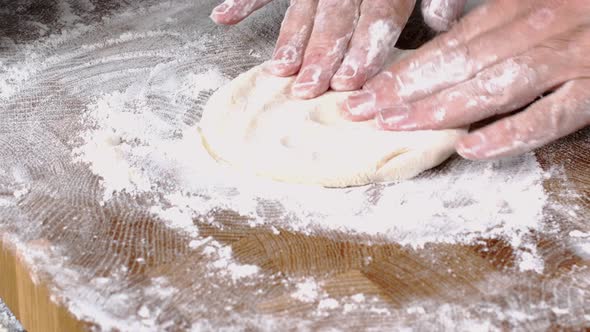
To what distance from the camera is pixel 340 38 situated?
1.64 metres

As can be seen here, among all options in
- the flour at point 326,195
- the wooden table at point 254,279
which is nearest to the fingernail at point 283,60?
the flour at point 326,195

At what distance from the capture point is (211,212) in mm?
1353

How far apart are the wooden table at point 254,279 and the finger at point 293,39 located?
44 cm

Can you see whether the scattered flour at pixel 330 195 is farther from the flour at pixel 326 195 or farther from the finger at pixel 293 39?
the finger at pixel 293 39

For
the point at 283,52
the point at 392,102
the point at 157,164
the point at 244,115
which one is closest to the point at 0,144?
the point at 157,164

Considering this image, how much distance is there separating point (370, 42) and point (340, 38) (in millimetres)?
68

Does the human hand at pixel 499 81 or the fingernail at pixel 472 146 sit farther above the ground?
the human hand at pixel 499 81

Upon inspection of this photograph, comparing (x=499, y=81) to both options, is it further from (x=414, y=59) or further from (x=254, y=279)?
(x=254, y=279)

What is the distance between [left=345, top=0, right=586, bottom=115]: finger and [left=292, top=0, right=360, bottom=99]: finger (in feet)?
0.31

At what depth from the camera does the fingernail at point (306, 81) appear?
159cm

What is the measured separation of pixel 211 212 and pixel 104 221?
19 cm

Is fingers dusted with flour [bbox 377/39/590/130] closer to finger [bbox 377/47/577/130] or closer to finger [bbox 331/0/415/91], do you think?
finger [bbox 377/47/577/130]

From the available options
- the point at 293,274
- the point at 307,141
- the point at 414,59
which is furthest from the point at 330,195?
the point at 414,59

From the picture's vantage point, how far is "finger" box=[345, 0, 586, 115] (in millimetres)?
1498
